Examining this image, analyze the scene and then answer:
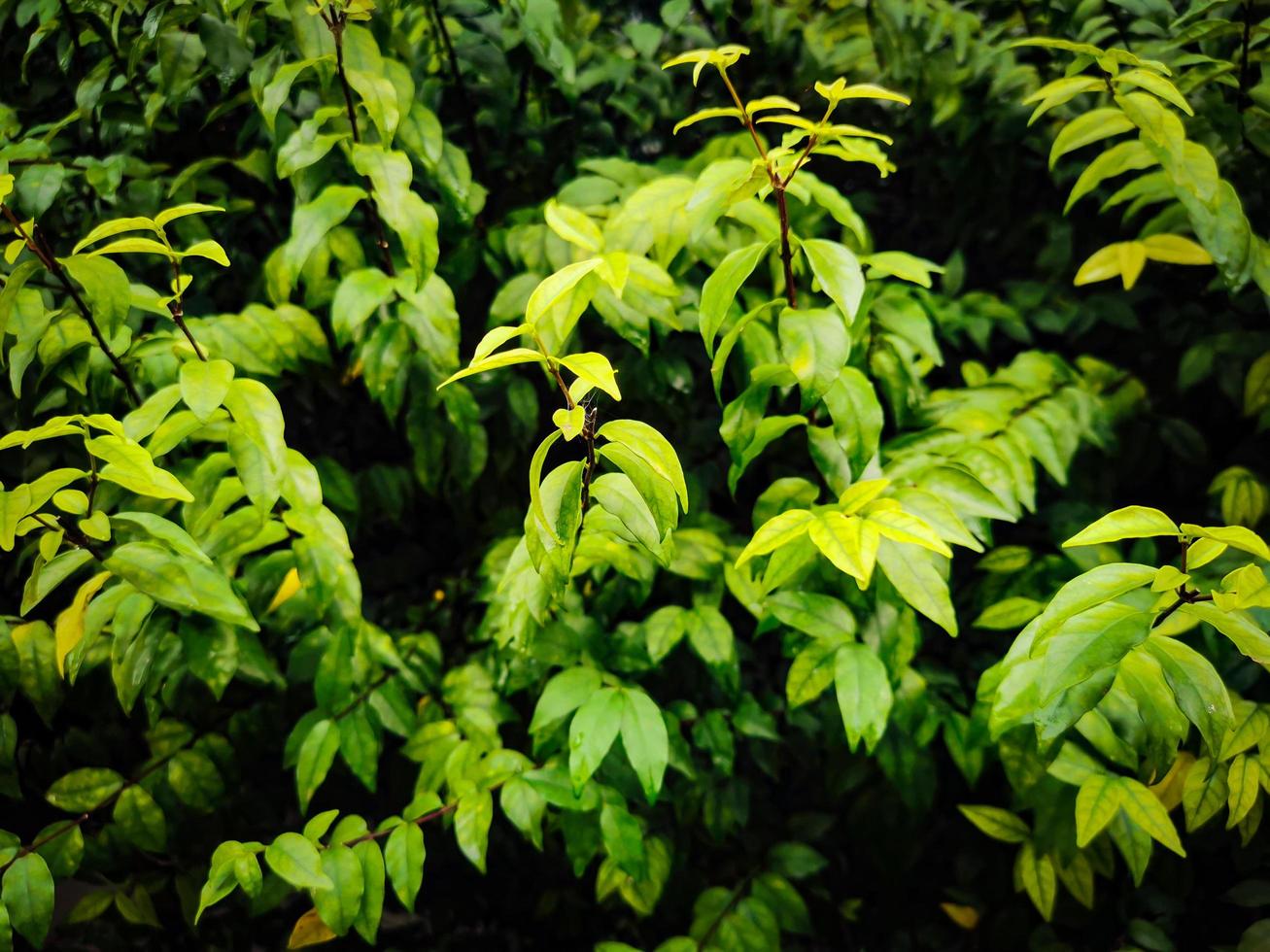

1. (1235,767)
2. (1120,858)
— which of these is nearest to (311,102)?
(1235,767)

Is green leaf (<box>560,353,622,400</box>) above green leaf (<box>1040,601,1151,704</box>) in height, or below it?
above

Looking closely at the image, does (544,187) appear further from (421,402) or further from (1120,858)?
(1120,858)

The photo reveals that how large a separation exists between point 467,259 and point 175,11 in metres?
0.54

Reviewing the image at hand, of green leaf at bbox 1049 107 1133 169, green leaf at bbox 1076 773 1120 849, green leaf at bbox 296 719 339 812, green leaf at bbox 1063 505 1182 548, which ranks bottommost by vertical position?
green leaf at bbox 296 719 339 812

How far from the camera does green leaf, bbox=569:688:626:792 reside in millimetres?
Result: 1144

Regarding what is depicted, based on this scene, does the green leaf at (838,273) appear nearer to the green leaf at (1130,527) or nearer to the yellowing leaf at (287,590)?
the green leaf at (1130,527)

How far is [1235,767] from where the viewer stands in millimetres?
1142

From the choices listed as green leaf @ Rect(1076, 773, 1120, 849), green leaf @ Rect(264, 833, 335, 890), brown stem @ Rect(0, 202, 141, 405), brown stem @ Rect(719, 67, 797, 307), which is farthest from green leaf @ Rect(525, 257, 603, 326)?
green leaf @ Rect(1076, 773, 1120, 849)

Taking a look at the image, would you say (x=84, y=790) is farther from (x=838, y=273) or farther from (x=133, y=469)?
(x=838, y=273)

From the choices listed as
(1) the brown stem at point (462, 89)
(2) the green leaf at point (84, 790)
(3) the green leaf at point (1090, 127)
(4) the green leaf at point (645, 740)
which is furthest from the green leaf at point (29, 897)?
(3) the green leaf at point (1090, 127)

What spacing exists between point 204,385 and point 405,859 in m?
0.66

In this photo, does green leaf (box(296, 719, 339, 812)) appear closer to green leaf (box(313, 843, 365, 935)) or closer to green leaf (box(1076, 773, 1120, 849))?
green leaf (box(313, 843, 365, 935))

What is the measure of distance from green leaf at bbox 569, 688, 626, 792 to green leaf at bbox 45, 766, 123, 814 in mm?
747

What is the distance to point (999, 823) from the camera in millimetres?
1479
